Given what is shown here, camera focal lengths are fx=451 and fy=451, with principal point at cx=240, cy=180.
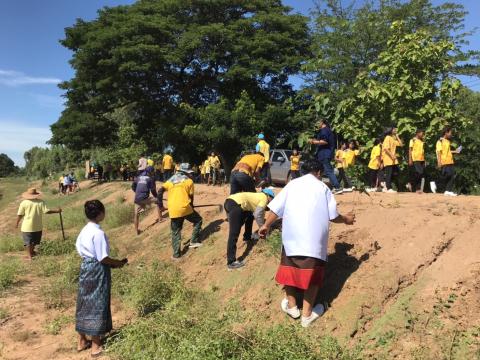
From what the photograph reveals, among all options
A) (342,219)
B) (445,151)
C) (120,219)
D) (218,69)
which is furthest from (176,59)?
(342,219)

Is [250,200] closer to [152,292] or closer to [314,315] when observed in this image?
[152,292]

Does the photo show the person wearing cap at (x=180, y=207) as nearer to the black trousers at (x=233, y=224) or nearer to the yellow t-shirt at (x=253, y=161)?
the yellow t-shirt at (x=253, y=161)

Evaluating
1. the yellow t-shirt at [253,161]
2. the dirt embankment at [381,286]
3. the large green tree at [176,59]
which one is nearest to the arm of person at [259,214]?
the dirt embankment at [381,286]

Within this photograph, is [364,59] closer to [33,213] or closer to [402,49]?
[402,49]

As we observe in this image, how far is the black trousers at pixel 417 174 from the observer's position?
1038cm

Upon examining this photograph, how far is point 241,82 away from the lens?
24.1 meters

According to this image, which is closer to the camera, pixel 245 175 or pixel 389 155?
pixel 245 175

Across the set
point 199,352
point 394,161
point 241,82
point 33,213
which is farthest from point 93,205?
point 241,82

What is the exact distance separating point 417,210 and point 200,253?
11.9 feet

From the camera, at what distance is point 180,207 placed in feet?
26.1

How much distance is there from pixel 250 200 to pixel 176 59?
687 inches

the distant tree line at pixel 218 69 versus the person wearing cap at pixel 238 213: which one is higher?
the distant tree line at pixel 218 69

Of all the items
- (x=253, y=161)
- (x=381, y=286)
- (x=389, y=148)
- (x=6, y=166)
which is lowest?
(x=381, y=286)

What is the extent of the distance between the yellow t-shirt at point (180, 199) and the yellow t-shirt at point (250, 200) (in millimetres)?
1525
